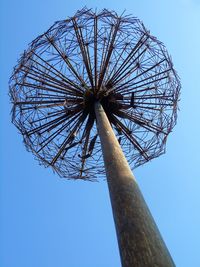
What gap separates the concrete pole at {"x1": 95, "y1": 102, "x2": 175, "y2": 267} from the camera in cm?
327

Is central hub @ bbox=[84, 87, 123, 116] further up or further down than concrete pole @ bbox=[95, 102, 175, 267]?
further up

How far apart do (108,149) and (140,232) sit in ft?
7.97

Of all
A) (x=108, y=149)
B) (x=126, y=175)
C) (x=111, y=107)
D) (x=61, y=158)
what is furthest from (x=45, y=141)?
(x=126, y=175)

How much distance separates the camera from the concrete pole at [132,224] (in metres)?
3.27

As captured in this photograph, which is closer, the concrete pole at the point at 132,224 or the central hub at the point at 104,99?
the concrete pole at the point at 132,224

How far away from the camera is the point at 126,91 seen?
383 inches

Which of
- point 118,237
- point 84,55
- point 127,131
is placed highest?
point 84,55

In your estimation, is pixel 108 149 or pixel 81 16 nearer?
pixel 108 149

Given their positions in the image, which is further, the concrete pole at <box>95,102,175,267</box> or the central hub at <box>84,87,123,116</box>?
the central hub at <box>84,87,123,116</box>

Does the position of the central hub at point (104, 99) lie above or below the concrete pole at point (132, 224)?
above

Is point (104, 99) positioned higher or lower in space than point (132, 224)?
higher

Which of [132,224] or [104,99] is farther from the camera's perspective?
[104,99]

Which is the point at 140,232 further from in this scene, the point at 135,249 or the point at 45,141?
the point at 45,141

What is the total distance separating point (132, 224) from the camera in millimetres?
3775
